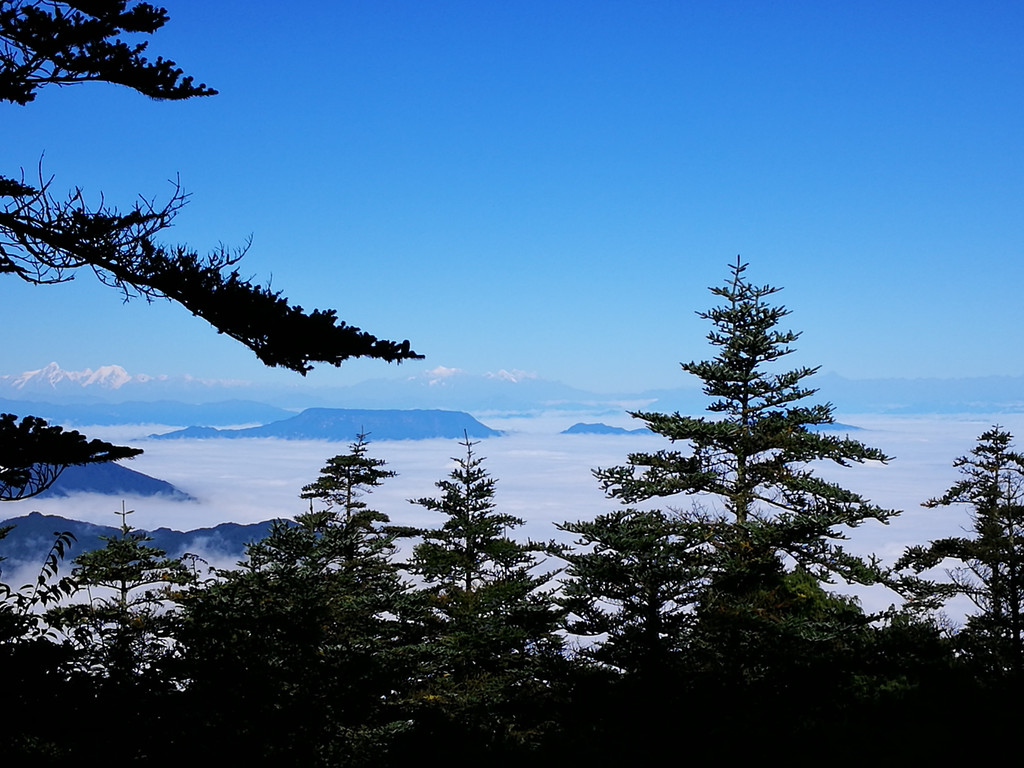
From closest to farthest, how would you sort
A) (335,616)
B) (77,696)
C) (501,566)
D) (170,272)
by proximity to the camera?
(77,696), (170,272), (335,616), (501,566)

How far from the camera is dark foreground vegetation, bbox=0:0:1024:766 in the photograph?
356 inches

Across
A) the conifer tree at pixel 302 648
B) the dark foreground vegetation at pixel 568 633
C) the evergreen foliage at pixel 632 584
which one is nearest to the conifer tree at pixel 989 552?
the dark foreground vegetation at pixel 568 633

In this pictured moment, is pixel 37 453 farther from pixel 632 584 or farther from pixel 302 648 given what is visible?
pixel 632 584

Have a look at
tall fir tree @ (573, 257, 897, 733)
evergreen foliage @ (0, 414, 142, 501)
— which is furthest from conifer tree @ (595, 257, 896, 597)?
evergreen foliage @ (0, 414, 142, 501)

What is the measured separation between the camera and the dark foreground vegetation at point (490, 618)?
904 centimetres

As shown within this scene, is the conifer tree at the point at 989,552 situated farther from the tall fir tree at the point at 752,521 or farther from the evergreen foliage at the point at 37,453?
the evergreen foliage at the point at 37,453

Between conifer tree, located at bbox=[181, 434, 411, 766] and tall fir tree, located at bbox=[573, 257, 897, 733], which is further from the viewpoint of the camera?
tall fir tree, located at bbox=[573, 257, 897, 733]

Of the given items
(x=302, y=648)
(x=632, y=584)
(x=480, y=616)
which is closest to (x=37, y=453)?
(x=302, y=648)

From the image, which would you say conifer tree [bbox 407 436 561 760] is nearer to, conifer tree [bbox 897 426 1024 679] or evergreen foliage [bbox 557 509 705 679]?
evergreen foliage [bbox 557 509 705 679]

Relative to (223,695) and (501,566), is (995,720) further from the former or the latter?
(501,566)

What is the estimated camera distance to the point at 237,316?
905cm

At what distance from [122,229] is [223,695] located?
6.58 m

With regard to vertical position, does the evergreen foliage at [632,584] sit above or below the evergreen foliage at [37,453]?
below

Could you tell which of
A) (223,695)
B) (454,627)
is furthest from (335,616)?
(223,695)
